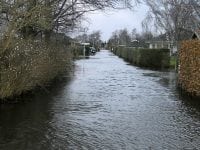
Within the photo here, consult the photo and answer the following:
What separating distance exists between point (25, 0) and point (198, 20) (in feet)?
122

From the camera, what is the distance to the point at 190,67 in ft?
55.1

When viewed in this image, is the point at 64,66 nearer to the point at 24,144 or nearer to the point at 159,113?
the point at 159,113

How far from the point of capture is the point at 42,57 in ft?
56.5

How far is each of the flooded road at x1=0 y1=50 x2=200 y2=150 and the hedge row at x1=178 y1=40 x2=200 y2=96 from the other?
705 millimetres

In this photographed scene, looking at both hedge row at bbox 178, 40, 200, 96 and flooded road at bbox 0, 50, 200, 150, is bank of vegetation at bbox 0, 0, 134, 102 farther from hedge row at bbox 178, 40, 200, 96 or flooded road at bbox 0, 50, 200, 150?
hedge row at bbox 178, 40, 200, 96

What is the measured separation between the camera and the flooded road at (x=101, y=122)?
8.64 m

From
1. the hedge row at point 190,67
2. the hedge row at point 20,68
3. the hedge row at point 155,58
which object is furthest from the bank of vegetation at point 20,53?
the hedge row at point 155,58

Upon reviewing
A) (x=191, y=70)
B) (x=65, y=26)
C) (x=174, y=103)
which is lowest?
(x=174, y=103)

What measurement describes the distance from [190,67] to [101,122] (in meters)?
6.85

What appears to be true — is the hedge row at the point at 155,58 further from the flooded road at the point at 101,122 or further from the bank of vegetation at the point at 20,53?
the flooded road at the point at 101,122

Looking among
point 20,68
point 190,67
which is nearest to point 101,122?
point 20,68

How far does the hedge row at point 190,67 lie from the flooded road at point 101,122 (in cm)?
71

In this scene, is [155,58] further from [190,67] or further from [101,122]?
[101,122]

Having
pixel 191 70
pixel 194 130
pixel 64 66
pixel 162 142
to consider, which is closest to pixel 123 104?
pixel 191 70
